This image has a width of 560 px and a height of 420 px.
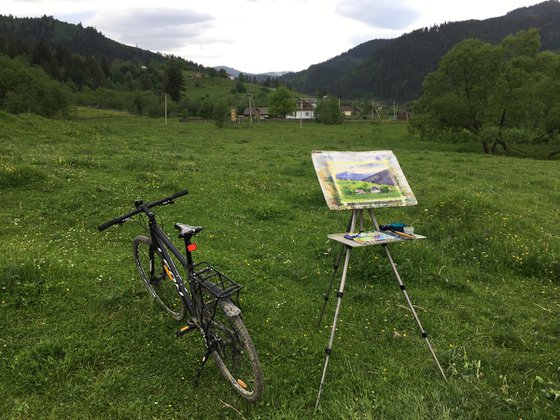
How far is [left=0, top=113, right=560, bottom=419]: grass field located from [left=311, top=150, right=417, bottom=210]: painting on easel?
237cm

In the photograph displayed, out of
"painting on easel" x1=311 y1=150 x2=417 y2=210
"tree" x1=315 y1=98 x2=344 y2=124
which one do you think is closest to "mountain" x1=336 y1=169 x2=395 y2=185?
"painting on easel" x1=311 y1=150 x2=417 y2=210

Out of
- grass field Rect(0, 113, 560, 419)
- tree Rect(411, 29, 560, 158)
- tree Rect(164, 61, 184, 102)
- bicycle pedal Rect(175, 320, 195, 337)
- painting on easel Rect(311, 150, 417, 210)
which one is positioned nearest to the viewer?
grass field Rect(0, 113, 560, 419)

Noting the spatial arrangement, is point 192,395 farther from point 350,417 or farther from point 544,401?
point 544,401

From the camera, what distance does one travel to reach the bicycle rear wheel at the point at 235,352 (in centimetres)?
451

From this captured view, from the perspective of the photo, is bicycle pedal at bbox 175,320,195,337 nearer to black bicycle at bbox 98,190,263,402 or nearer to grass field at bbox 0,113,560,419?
black bicycle at bbox 98,190,263,402

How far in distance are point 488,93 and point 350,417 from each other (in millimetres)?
43602

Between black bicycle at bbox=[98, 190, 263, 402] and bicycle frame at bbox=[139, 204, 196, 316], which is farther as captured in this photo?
bicycle frame at bbox=[139, 204, 196, 316]

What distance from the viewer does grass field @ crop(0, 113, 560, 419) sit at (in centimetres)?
488

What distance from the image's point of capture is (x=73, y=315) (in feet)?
20.6

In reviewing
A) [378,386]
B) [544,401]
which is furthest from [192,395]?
[544,401]

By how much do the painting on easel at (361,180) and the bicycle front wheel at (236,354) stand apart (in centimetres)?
257

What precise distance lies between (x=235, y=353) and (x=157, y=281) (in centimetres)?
270

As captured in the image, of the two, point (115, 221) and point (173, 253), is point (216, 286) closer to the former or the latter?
point (173, 253)

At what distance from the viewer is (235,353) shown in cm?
492
